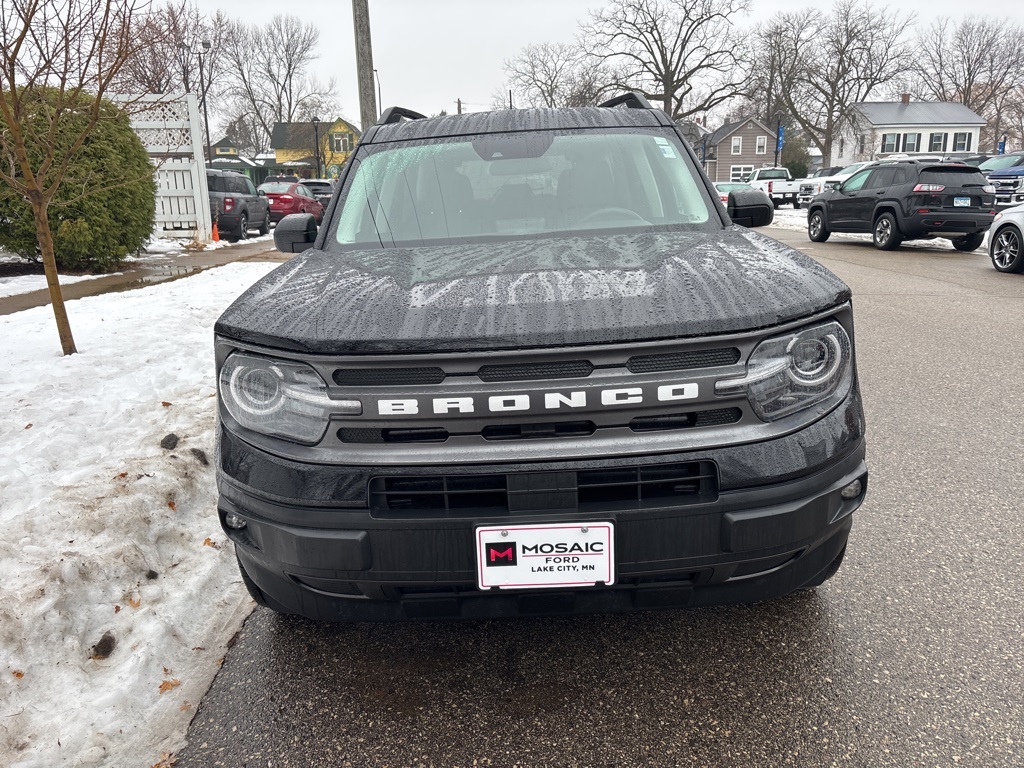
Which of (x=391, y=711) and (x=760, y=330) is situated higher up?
(x=760, y=330)

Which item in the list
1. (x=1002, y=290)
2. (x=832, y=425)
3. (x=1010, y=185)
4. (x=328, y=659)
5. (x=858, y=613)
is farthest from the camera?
(x=1010, y=185)

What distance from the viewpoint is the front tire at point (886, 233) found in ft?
47.2

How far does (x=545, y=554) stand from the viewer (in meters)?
1.86

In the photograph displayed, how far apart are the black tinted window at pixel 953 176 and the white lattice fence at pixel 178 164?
13918 mm

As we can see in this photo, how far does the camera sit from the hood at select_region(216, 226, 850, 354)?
184cm

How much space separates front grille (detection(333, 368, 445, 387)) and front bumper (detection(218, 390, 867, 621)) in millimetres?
218

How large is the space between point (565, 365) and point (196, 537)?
7.12 ft

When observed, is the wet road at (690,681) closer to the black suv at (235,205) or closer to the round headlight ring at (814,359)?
the round headlight ring at (814,359)

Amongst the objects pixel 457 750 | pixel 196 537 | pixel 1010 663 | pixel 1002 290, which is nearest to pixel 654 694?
pixel 457 750

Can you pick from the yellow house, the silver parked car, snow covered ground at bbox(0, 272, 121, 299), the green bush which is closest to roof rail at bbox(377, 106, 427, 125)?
the green bush

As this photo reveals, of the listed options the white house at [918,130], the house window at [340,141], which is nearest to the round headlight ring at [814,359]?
the white house at [918,130]

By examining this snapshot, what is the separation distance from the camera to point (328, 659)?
2443 millimetres

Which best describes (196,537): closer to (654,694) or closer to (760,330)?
(654,694)

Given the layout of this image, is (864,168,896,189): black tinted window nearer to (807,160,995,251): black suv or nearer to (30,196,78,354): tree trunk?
(807,160,995,251): black suv
